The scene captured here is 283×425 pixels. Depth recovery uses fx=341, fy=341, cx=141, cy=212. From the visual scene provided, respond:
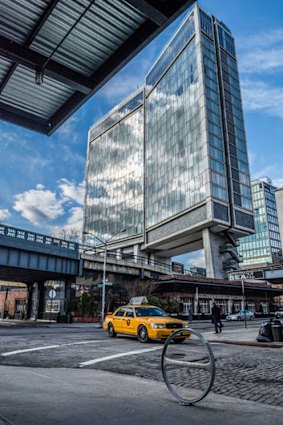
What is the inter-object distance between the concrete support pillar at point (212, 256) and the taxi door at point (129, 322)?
155 ft

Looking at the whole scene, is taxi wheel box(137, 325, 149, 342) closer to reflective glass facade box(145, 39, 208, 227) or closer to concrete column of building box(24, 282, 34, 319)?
concrete column of building box(24, 282, 34, 319)

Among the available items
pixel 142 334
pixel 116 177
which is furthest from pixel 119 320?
pixel 116 177

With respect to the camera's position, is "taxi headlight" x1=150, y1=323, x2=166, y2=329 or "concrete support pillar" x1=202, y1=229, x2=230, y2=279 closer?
"taxi headlight" x1=150, y1=323, x2=166, y2=329

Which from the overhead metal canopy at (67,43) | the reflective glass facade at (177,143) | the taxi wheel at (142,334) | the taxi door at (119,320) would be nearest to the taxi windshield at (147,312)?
the taxi wheel at (142,334)

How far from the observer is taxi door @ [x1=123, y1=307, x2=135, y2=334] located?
16.6 metres

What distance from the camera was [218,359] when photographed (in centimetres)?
992

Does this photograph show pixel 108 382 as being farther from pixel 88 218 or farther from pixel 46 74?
pixel 88 218

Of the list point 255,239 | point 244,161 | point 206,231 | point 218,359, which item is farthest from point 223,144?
point 255,239

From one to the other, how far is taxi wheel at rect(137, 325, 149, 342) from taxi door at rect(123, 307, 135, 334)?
61cm

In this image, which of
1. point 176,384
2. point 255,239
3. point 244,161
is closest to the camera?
point 176,384

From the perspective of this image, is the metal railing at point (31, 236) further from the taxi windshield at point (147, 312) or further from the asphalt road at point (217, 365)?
the asphalt road at point (217, 365)

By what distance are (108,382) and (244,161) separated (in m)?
71.2

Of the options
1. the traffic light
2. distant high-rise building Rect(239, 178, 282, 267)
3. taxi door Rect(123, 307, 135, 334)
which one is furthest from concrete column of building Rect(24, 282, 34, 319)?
distant high-rise building Rect(239, 178, 282, 267)

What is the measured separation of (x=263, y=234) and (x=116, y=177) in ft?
231
